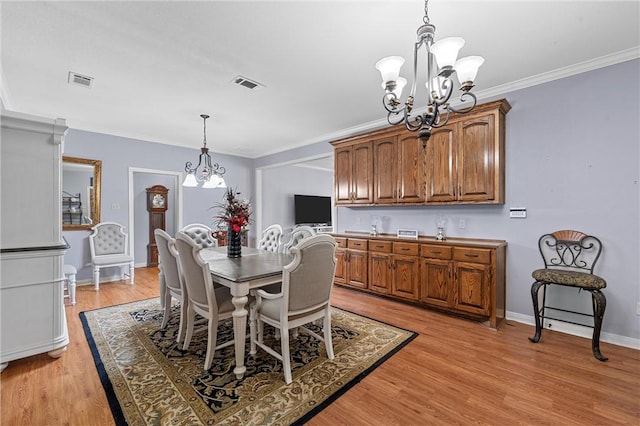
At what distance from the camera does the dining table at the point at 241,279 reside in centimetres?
209

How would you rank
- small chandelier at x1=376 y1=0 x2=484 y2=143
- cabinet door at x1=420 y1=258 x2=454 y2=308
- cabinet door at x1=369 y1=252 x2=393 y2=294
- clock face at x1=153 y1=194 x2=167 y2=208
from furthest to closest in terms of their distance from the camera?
clock face at x1=153 y1=194 x2=167 y2=208
cabinet door at x1=369 y1=252 x2=393 y2=294
cabinet door at x1=420 y1=258 x2=454 y2=308
small chandelier at x1=376 y1=0 x2=484 y2=143

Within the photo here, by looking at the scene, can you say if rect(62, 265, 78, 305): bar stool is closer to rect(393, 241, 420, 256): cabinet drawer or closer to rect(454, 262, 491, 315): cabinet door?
rect(393, 241, 420, 256): cabinet drawer

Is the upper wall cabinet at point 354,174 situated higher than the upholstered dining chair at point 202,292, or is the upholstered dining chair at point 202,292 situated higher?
the upper wall cabinet at point 354,174

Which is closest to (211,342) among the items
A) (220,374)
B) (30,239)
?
(220,374)

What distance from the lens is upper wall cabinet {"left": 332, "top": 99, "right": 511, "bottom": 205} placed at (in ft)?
10.3

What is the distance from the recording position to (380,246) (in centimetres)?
390

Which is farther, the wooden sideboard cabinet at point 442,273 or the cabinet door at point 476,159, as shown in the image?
the cabinet door at point 476,159

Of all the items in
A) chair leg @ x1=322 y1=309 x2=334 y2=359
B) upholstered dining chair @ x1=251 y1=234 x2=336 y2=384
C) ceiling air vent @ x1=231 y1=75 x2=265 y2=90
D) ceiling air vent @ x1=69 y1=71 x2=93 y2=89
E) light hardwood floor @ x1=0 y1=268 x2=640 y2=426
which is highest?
ceiling air vent @ x1=231 y1=75 x2=265 y2=90

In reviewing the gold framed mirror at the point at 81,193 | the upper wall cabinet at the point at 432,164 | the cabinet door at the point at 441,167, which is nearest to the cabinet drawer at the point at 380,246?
the upper wall cabinet at the point at 432,164

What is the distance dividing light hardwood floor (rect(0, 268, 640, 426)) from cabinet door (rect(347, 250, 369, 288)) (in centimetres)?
135

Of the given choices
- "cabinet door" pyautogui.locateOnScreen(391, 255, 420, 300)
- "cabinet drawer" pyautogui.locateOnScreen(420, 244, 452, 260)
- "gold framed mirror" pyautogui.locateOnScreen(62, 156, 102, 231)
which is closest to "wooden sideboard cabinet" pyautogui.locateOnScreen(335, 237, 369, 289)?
"cabinet door" pyautogui.locateOnScreen(391, 255, 420, 300)

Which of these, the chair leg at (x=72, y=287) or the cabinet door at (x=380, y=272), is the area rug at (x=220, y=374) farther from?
the chair leg at (x=72, y=287)

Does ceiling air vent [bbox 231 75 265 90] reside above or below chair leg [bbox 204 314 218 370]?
above

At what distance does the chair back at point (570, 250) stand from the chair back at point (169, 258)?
12.0ft
